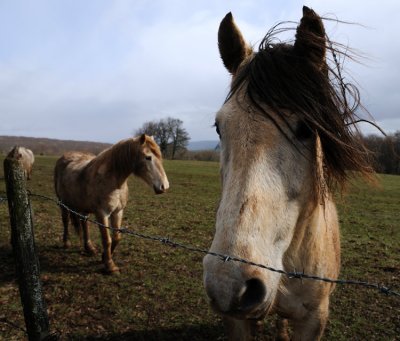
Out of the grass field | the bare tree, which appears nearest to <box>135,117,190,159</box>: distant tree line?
the bare tree

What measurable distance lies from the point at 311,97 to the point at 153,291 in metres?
4.25

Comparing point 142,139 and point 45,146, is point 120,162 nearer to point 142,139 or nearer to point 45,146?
point 142,139

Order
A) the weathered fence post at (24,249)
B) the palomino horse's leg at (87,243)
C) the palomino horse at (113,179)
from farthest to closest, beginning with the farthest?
the palomino horse's leg at (87,243) < the palomino horse at (113,179) < the weathered fence post at (24,249)

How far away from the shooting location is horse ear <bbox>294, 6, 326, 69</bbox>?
6.31 ft

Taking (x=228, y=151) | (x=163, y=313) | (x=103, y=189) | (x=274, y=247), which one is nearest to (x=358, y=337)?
(x=163, y=313)

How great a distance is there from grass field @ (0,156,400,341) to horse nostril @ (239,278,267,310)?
1.39 metres

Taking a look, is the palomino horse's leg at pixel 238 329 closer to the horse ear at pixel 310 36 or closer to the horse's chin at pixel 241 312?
the horse's chin at pixel 241 312

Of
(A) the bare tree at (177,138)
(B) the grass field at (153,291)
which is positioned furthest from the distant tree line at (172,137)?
(B) the grass field at (153,291)

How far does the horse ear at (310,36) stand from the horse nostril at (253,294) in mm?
1291

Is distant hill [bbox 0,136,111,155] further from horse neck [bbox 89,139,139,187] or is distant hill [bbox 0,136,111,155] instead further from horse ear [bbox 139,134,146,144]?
horse ear [bbox 139,134,146,144]

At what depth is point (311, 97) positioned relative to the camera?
1839 mm

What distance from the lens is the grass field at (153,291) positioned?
4.13m

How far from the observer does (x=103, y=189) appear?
5.90m

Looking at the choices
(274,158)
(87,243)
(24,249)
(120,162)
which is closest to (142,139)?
(120,162)
